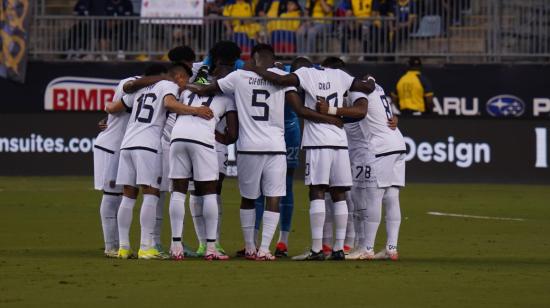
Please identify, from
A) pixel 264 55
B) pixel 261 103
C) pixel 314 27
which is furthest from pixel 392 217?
pixel 314 27

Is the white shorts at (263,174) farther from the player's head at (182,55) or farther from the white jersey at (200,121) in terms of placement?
the player's head at (182,55)

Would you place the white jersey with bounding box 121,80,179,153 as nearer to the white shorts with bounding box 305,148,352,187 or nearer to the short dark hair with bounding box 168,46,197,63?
the short dark hair with bounding box 168,46,197,63

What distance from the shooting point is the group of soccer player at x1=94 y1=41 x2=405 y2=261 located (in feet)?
47.4

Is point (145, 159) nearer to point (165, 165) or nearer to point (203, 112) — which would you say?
point (165, 165)

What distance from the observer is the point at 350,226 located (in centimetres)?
1598

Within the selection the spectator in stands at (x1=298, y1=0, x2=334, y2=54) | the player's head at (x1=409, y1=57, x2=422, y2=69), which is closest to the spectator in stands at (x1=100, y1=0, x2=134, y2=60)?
the spectator in stands at (x1=298, y1=0, x2=334, y2=54)

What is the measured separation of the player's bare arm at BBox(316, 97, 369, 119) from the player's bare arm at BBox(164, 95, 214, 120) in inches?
46.0

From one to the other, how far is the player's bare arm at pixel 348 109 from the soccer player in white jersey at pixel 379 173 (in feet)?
0.21

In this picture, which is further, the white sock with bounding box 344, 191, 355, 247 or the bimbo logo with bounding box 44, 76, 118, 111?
the bimbo logo with bounding box 44, 76, 118, 111

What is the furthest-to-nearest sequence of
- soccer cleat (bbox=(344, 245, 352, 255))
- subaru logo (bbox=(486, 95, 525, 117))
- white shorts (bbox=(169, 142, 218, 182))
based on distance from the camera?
subaru logo (bbox=(486, 95, 525, 117)) → soccer cleat (bbox=(344, 245, 352, 255)) → white shorts (bbox=(169, 142, 218, 182))

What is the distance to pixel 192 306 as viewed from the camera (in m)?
10.8

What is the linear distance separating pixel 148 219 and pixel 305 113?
2.00 metres

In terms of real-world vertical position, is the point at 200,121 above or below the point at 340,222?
above

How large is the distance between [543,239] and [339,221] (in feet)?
13.9
